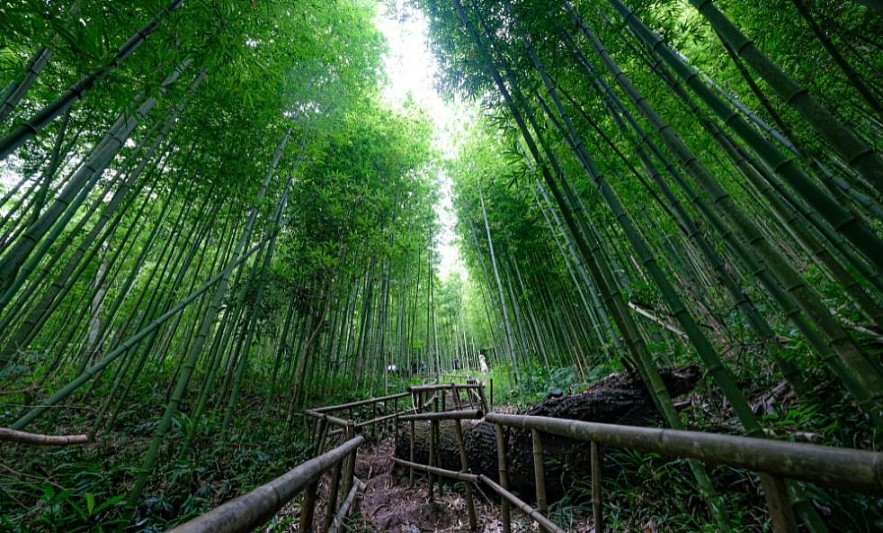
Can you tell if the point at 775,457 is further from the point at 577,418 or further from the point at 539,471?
the point at 577,418

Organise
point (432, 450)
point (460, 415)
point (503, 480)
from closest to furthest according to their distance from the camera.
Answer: point (503, 480)
point (460, 415)
point (432, 450)

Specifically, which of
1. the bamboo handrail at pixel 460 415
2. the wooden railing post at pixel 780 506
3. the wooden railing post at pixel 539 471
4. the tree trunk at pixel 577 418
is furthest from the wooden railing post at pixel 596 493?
the tree trunk at pixel 577 418

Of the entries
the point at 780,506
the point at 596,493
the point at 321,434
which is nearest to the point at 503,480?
the point at 596,493

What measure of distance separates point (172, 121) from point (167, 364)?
16.0ft

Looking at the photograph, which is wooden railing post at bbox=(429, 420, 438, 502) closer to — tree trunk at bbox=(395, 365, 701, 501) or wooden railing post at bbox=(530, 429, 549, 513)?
tree trunk at bbox=(395, 365, 701, 501)

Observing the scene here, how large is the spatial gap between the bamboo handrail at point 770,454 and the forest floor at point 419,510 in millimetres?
1442

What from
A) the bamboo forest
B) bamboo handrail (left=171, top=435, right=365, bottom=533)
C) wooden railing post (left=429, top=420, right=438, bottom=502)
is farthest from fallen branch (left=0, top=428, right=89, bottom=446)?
wooden railing post (left=429, top=420, right=438, bottom=502)

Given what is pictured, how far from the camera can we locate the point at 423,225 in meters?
6.86

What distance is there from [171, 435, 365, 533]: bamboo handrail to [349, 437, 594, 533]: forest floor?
56.5 inches

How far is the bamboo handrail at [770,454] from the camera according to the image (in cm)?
44

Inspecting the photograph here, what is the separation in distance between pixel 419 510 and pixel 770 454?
256 centimetres

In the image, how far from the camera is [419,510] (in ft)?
8.21

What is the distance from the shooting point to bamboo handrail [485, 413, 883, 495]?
17.4 inches

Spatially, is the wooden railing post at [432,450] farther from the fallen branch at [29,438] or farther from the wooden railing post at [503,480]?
the fallen branch at [29,438]
